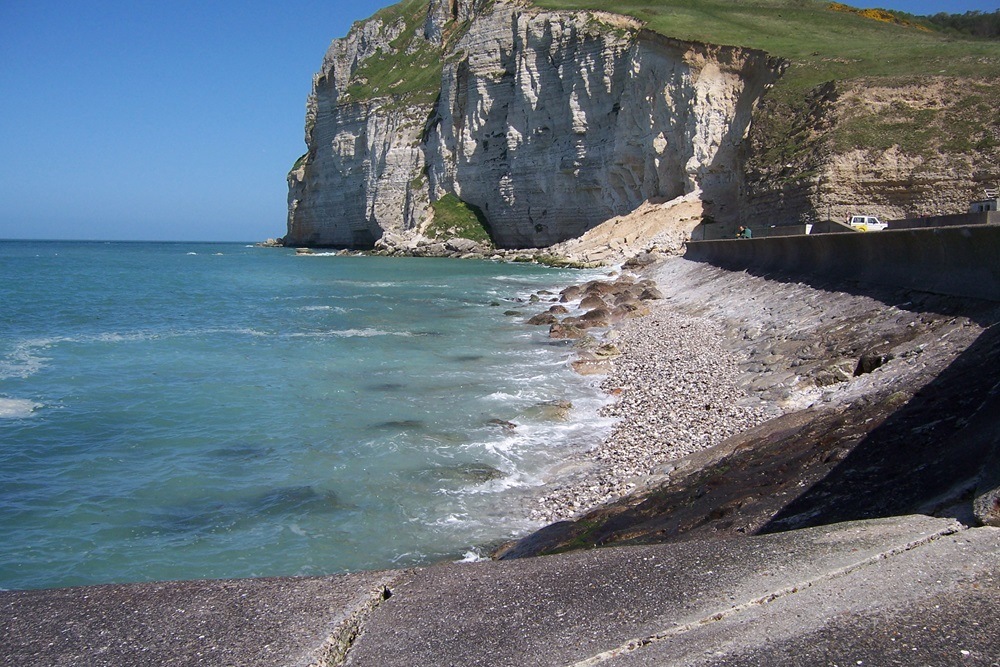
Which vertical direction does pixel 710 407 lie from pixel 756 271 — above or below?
below

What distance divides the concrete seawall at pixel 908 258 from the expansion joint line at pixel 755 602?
6.76 m

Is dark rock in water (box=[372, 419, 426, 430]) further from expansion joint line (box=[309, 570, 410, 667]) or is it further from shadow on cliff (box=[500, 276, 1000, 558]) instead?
expansion joint line (box=[309, 570, 410, 667])

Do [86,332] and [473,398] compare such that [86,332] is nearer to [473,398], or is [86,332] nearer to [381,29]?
[473,398]

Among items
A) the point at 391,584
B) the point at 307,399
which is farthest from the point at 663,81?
the point at 391,584

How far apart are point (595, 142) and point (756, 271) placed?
3672cm

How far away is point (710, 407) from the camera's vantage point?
36.2 ft

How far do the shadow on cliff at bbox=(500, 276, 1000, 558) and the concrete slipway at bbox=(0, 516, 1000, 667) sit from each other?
2.56 feet

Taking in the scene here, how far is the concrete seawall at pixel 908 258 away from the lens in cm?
955

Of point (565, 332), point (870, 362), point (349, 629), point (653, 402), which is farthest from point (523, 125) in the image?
point (349, 629)

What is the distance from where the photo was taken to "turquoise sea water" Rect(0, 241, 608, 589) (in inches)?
315

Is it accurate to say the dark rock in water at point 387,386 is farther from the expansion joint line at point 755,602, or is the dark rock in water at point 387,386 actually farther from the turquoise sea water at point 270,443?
the expansion joint line at point 755,602

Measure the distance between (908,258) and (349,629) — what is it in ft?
37.8

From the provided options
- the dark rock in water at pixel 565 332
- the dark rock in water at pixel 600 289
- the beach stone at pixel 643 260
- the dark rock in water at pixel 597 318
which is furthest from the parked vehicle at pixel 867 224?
the beach stone at pixel 643 260

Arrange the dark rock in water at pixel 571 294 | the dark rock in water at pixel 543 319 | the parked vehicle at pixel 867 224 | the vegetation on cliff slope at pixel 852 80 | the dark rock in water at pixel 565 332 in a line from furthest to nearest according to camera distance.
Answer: the vegetation on cliff slope at pixel 852 80 → the dark rock in water at pixel 571 294 → the parked vehicle at pixel 867 224 → the dark rock in water at pixel 543 319 → the dark rock in water at pixel 565 332
